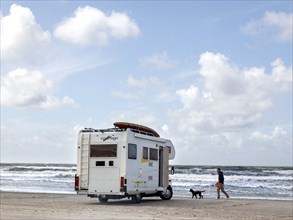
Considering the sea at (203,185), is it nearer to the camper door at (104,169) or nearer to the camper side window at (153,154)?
the camper side window at (153,154)

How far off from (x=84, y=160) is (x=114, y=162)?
1.27m

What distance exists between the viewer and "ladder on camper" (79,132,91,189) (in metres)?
19.2

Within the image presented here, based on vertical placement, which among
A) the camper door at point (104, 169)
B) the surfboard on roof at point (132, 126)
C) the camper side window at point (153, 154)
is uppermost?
the surfboard on roof at point (132, 126)

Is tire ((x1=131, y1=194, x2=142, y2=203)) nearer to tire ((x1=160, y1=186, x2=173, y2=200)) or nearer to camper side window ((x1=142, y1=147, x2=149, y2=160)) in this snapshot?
camper side window ((x1=142, y1=147, x2=149, y2=160))

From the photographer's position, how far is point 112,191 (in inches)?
738

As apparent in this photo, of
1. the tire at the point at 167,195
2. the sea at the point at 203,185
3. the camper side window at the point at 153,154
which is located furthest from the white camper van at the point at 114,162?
the sea at the point at 203,185

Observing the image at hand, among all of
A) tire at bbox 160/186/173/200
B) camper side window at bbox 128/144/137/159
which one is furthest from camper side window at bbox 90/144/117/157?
tire at bbox 160/186/173/200

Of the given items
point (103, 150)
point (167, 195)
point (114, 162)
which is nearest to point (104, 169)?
point (114, 162)

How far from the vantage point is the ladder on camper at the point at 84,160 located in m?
19.2

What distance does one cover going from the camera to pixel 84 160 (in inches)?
759

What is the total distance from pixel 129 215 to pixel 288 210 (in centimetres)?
650

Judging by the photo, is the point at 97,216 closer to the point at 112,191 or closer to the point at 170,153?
the point at 112,191

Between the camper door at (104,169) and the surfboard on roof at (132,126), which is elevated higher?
the surfboard on roof at (132,126)

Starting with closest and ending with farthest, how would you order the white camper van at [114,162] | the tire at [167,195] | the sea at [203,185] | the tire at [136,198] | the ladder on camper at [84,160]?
the white camper van at [114,162]
the ladder on camper at [84,160]
the tire at [136,198]
the tire at [167,195]
the sea at [203,185]
